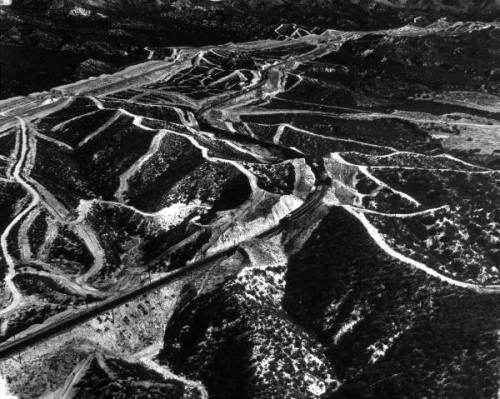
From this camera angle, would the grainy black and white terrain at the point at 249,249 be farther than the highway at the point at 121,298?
No

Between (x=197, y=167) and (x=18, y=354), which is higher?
(x=197, y=167)

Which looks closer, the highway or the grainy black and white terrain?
the grainy black and white terrain

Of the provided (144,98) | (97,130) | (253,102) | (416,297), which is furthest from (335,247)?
(144,98)

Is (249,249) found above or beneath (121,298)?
above

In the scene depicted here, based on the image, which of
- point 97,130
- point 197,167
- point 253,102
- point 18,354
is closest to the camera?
point 18,354

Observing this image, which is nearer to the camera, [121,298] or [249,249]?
[121,298]

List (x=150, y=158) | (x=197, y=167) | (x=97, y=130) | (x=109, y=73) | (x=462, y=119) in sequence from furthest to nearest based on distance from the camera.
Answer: (x=109, y=73), (x=462, y=119), (x=97, y=130), (x=150, y=158), (x=197, y=167)

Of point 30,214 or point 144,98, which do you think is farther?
point 144,98

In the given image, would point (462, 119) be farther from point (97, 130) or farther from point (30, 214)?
point (30, 214)
